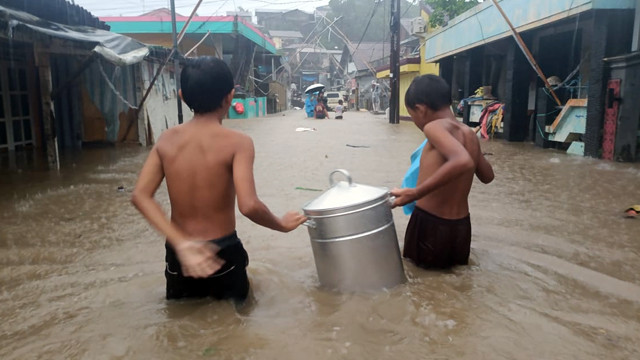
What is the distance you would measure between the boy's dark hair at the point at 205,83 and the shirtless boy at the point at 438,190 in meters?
1.21

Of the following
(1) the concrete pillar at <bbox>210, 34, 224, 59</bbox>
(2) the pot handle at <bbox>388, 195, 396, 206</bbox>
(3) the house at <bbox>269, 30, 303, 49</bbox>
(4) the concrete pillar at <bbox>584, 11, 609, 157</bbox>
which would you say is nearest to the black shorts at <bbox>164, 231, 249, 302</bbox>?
(2) the pot handle at <bbox>388, 195, 396, 206</bbox>

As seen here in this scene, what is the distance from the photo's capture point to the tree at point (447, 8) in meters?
21.1

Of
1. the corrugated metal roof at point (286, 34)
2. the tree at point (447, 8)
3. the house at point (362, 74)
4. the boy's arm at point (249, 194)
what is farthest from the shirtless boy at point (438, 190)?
the corrugated metal roof at point (286, 34)

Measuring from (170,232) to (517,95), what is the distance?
1266cm

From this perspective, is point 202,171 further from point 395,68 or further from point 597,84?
point 395,68

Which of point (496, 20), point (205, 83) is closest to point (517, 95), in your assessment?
point (496, 20)

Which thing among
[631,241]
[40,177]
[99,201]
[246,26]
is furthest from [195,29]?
[631,241]

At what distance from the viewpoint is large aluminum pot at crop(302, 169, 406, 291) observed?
2.50 meters

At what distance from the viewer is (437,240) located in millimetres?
3090

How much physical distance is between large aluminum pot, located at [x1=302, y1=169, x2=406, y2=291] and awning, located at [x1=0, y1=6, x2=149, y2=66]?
5077 millimetres

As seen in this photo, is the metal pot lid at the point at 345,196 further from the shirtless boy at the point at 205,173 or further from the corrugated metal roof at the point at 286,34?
the corrugated metal roof at the point at 286,34

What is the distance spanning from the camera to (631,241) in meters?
4.04

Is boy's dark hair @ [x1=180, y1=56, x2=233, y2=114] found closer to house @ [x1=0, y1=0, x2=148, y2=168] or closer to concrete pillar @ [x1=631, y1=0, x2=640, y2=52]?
house @ [x1=0, y1=0, x2=148, y2=168]

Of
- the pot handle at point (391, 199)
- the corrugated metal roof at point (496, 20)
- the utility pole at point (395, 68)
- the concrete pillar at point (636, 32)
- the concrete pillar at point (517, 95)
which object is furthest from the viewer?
the utility pole at point (395, 68)
